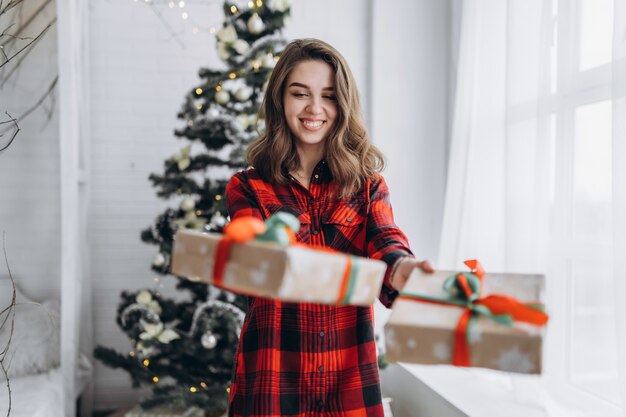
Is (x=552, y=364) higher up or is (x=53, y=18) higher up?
(x=53, y=18)

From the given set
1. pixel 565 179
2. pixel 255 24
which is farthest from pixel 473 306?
pixel 255 24

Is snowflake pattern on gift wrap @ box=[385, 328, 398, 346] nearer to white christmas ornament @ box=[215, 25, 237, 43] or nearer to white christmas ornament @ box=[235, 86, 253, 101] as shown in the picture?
white christmas ornament @ box=[235, 86, 253, 101]

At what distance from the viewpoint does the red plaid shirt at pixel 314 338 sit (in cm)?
126

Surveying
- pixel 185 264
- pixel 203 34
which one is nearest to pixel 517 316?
pixel 185 264

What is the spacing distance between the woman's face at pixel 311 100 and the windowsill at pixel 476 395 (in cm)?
105

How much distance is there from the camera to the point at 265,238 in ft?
2.79

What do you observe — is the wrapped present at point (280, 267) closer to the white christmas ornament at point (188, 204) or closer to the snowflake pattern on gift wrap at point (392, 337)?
the snowflake pattern on gift wrap at point (392, 337)

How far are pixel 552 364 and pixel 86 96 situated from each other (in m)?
2.45

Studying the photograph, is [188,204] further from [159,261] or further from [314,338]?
[314,338]

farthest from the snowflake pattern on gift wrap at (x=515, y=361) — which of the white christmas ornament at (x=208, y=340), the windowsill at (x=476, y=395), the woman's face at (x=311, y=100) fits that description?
the white christmas ornament at (x=208, y=340)

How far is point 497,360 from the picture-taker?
32.4 inches

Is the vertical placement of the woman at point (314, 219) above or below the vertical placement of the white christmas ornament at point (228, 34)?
below

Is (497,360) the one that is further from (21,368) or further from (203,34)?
(203,34)

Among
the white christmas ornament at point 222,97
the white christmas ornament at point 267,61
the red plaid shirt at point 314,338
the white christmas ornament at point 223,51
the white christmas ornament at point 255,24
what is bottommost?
the red plaid shirt at point 314,338
